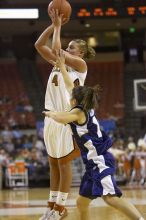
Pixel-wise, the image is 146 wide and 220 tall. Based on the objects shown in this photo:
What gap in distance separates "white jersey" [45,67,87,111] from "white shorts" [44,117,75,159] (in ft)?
0.52

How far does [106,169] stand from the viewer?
5.00 meters

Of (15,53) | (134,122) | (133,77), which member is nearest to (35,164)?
(134,122)

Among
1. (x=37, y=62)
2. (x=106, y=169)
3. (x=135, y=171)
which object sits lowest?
(x=135, y=171)

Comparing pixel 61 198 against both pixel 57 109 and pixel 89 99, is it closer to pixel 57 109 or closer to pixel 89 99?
pixel 57 109

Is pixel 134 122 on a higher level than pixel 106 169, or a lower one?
lower

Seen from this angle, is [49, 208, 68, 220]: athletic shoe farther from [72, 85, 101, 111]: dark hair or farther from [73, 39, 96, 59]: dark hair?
[73, 39, 96, 59]: dark hair

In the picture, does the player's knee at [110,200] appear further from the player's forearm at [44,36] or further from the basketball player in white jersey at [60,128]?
the player's forearm at [44,36]

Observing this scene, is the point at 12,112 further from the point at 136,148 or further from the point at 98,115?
the point at 136,148

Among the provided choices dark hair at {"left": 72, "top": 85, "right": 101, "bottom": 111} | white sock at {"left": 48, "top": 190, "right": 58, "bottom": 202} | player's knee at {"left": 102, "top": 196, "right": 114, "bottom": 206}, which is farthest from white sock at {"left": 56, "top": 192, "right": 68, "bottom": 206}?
dark hair at {"left": 72, "top": 85, "right": 101, "bottom": 111}

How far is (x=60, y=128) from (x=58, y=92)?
362 mm

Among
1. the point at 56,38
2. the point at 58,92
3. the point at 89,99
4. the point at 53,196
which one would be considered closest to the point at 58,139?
the point at 58,92

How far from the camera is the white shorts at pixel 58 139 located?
5754 millimetres

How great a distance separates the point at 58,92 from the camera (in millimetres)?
5844

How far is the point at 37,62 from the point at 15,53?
2.07 m
